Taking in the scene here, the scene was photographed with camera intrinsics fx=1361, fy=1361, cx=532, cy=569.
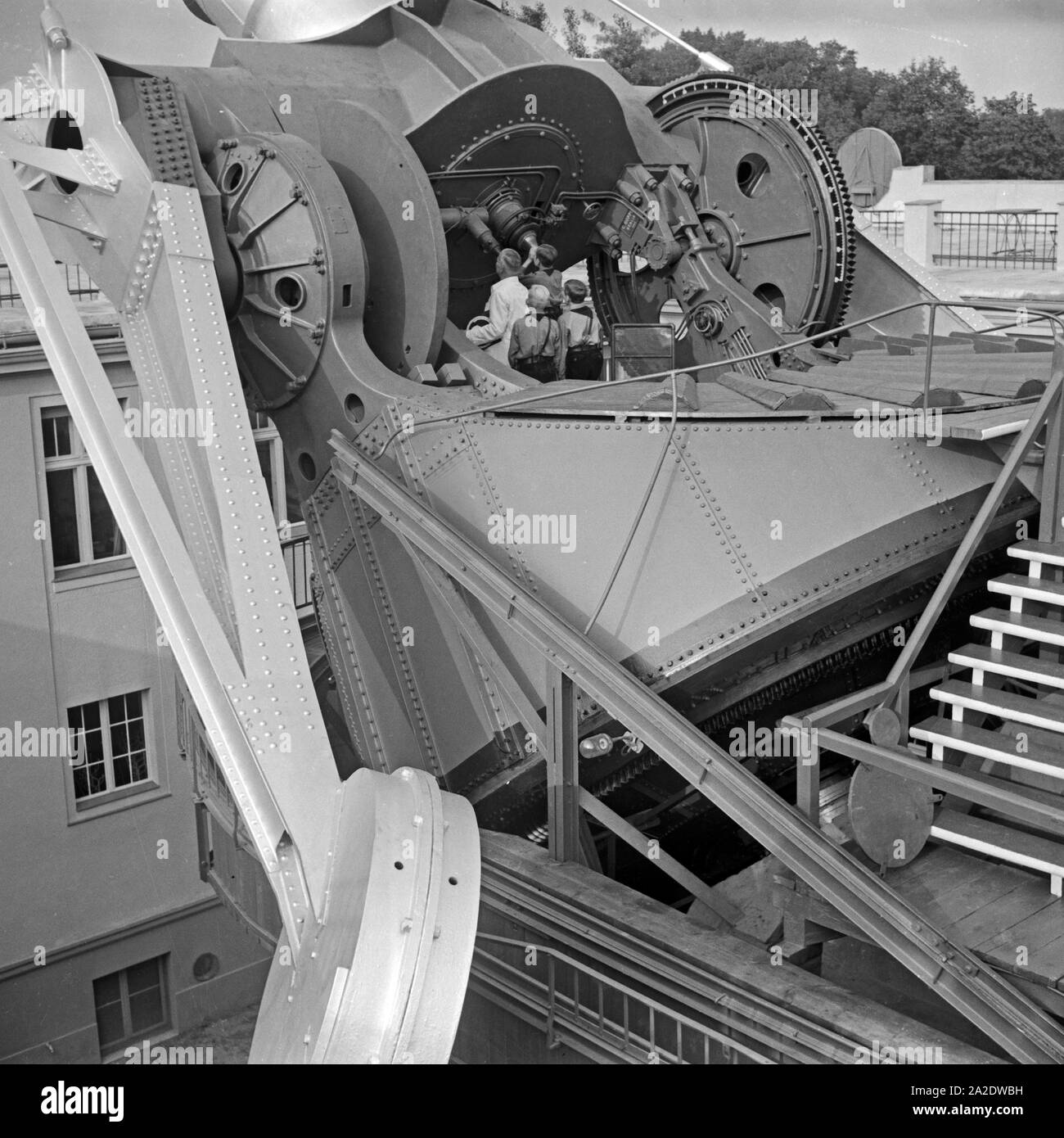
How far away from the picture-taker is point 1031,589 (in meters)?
6.18

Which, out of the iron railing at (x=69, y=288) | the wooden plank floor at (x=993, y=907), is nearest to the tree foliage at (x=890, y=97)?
the iron railing at (x=69, y=288)

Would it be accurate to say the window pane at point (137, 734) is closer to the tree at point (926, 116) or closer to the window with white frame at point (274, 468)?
the window with white frame at point (274, 468)

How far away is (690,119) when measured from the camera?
417 inches

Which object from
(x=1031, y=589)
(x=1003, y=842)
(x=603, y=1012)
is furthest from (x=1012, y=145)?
(x=603, y=1012)

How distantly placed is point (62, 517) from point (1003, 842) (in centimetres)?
1548

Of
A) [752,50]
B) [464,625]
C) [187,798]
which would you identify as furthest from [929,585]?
[752,50]

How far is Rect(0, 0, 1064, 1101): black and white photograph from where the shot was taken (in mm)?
5500

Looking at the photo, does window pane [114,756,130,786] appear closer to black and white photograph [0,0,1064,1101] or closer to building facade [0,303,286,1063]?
building facade [0,303,286,1063]

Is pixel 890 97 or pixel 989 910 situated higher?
pixel 890 97

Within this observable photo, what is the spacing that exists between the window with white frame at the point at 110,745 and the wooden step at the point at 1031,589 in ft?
50.8

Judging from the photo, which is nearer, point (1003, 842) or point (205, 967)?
point (1003, 842)

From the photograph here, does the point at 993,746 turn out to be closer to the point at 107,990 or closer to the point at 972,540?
the point at 972,540

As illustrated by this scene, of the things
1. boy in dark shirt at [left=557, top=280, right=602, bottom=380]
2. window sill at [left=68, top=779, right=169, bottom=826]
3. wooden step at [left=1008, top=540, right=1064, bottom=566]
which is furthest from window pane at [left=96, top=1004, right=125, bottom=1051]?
wooden step at [left=1008, top=540, right=1064, bottom=566]

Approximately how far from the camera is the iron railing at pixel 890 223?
25016 mm
